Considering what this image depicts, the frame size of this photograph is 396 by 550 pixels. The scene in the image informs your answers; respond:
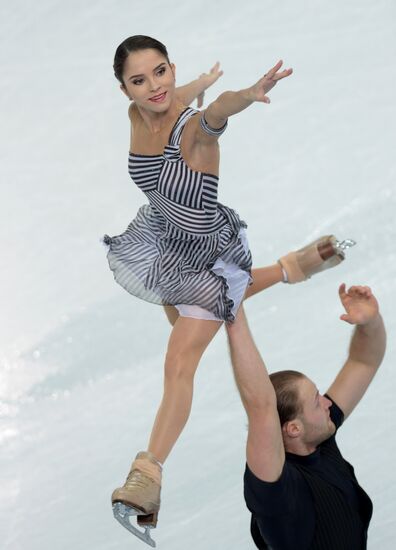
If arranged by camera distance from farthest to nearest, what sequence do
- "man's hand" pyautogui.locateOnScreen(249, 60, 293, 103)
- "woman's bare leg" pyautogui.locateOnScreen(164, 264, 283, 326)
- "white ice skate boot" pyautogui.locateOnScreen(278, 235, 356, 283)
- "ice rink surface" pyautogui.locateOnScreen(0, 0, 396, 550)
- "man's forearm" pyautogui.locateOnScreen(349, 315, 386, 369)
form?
"ice rink surface" pyautogui.locateOnScreen(0, 0, 396, 550)
"white ice skate boot" pyautogui.locateOnScreen(278, 235, 356, 283)
"woman's bare leg" pyautogui.locateOnScreen(164, 264, 283, 326)
"man's forearm" pyautogui.locateOnScreen(349, 315, 386, 369)
"man's hand" pyautogui.locateOnScreen(249, 60, 293, 103)

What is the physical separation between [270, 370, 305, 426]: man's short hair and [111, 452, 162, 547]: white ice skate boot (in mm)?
334

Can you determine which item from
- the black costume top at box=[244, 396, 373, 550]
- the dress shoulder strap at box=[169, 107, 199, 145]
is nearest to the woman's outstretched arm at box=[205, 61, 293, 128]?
the dress shoulder strap at box=[169, 107, 199, 145]

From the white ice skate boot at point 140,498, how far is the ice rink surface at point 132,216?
1.02 metres

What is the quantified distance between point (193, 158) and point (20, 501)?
190cm

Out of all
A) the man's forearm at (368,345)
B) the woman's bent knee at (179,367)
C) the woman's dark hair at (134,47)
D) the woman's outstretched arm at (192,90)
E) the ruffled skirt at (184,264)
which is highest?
the woman's outstretched arm at (192,90)

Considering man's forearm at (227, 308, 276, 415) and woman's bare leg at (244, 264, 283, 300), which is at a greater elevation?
woman's bare leg at (244, 264, 283, 300)

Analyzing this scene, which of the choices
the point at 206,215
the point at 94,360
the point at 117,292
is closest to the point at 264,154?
the point at 117,292

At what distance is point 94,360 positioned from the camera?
5500 millimetres

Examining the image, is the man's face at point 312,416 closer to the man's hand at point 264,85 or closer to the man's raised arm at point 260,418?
the man's raised arm at point 260,418

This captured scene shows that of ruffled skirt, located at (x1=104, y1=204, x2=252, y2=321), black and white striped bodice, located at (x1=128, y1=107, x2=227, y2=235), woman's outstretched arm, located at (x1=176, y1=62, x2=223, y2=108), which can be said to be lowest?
ruffled skirt, located at (x1=104, y1=204, x2=252, y2=321)

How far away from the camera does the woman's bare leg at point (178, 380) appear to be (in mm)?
3201

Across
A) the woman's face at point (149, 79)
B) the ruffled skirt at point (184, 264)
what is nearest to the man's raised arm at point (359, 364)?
the ruffled skirt at point (184, 264)

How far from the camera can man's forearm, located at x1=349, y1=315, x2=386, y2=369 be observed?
11.1 feet

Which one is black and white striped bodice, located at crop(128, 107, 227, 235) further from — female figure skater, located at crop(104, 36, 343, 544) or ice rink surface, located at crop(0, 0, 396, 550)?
ice rink surface, located at crop(0, 0, 396, 550)
